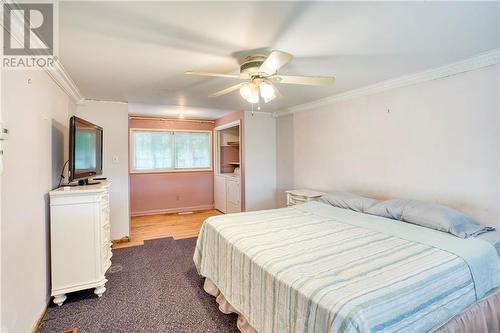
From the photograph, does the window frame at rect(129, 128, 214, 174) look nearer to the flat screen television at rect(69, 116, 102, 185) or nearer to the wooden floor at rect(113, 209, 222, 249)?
the wooden floor at rect(113, 209, 222, 249)

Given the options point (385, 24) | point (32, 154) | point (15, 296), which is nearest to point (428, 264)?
point (385, 24)

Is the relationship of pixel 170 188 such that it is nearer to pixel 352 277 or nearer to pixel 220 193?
pixel 220 193

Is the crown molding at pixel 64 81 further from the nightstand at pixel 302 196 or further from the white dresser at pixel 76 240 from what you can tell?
the nightstand at pixel 302 196

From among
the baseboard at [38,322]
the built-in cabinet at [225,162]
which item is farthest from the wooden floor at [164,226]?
the baseboard at [38,322]

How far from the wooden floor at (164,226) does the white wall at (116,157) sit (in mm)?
353

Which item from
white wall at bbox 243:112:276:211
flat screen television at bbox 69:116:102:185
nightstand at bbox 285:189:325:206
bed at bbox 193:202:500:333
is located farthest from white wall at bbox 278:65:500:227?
flat screen television at bbox 69:116:102:185

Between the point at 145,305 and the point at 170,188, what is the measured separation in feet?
13.3

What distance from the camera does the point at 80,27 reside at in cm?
166

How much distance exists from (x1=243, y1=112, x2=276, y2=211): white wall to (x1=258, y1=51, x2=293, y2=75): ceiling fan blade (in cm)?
291

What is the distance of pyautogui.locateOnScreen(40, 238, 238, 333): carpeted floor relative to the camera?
1.97 meters

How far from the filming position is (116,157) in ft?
12.9

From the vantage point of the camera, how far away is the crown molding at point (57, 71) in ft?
5.05

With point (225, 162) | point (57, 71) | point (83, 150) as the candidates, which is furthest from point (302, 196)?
point (57, 71)

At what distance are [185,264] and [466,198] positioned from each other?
3.14m
